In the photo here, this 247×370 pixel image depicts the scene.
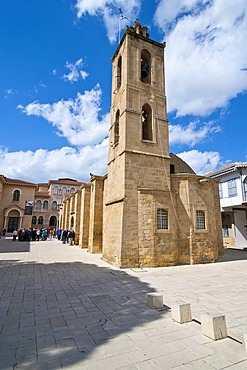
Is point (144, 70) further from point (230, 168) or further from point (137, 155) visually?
point (230, 168)

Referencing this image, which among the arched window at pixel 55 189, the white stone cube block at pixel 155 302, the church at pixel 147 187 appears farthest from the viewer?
the arched window at pixel 55 189

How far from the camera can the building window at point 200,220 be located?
468 inches

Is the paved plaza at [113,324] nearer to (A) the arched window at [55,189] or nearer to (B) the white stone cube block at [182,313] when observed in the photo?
(B) the white stone cube block at [182,313]

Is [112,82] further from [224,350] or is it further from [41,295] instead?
[224,350]

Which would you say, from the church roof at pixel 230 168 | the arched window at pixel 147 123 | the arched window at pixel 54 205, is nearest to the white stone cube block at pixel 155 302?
the arched window at pixel 147 123

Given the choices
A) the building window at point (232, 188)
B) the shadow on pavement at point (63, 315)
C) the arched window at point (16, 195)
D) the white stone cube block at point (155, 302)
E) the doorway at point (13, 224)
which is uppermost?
the arched window at point (16, 195)

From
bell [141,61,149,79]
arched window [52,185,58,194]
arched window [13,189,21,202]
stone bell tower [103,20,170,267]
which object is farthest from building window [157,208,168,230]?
Result: arched window [52,185,58,194]

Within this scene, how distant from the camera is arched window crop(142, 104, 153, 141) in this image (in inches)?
503

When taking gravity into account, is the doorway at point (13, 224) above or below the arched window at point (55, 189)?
below

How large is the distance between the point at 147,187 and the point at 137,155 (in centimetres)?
185

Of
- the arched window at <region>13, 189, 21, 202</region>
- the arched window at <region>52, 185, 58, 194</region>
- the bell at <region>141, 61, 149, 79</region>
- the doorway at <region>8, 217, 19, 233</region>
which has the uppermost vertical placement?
the bell at <region>141, 61, 149, 79</region>

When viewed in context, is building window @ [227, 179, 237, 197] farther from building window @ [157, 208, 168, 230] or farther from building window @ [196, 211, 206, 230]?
building window @ [157, 208, 168, 230]

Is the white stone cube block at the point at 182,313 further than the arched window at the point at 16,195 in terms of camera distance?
No

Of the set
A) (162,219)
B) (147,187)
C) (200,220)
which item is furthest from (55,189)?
(200,220)
